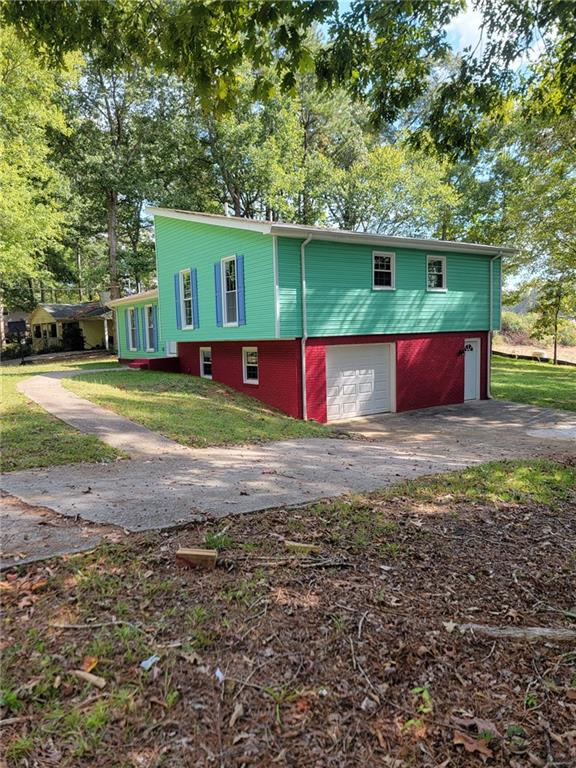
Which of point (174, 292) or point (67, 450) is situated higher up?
point (174, 292)

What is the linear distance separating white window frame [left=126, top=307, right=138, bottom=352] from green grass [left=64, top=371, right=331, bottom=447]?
906 cm

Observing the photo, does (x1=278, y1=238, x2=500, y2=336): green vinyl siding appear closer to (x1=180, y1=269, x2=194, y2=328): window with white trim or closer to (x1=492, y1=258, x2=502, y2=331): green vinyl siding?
(x1=492, y1=258, x2=502, y2=331): green vinyl siding

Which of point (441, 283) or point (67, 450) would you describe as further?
point (441, 283)

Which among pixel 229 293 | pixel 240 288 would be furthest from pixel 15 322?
pixel 240 288

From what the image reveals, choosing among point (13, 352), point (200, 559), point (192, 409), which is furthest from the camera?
point (13, 352)

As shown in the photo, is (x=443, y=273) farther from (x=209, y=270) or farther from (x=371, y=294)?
(x=209, y=270)

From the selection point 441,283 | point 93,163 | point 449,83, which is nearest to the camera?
point 449,83

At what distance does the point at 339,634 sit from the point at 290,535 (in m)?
1.43

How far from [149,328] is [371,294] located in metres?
13.0

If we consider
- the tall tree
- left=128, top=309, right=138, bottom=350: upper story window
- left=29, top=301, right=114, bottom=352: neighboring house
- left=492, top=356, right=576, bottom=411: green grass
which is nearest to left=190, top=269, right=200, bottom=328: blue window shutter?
left=128, top=309, right=138, bottom=350: upper story window

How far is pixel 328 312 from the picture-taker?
1377 cm

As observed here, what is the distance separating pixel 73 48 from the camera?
16.8 feet

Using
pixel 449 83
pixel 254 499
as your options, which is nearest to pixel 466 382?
pixel 449 83

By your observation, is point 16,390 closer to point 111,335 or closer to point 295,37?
point 295,37
